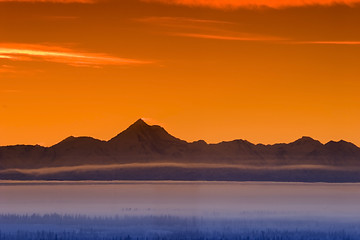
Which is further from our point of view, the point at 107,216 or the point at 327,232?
the point at 107,216

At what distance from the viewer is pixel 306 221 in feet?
427

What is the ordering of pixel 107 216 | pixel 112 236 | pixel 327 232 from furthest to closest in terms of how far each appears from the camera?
pixel 107 216
pixel 327 232
pixel 112 236

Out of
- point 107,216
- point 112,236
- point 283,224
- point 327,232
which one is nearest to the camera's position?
point 112,236

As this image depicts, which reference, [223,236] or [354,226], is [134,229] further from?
[354,226]

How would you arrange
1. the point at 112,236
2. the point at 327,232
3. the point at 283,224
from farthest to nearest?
the point at 283,224 → the point at 327,232 → the point at 112,236

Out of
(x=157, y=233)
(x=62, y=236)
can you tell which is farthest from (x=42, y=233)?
(x=157, y=233)

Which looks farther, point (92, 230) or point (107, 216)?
point (107, 216)

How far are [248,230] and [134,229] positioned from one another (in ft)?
43.0

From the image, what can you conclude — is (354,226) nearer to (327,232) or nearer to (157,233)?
(327,232)

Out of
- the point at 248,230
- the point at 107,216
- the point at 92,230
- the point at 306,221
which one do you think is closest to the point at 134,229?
the point at 92,230

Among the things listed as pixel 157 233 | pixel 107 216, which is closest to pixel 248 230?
pixel 157 233

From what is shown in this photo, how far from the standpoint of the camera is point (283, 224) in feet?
398

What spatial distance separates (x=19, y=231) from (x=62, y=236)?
7.36m

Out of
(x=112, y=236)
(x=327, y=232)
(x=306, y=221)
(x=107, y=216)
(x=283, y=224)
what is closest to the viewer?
(x=112, y=236)
